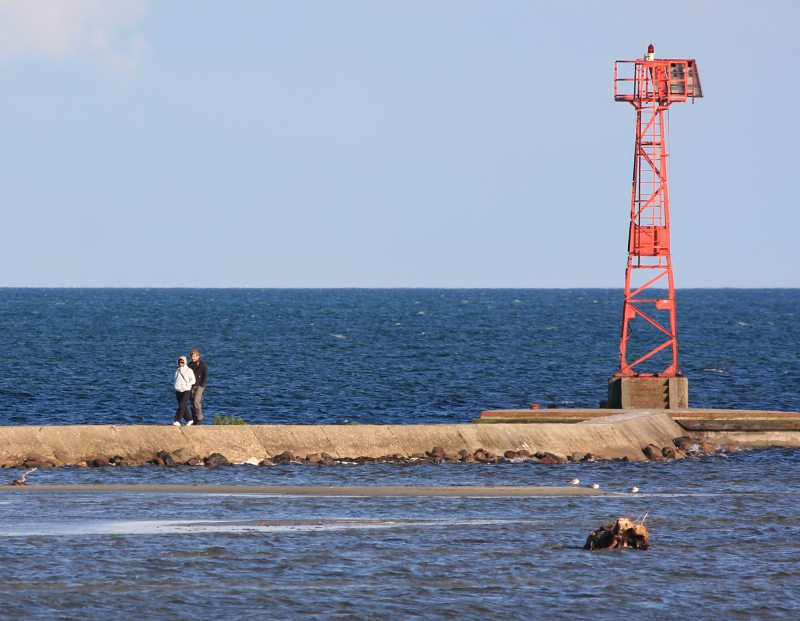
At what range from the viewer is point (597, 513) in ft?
80.9

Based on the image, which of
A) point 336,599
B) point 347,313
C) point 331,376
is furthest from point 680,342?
point 336,599

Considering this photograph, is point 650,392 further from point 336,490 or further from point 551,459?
point 336,490

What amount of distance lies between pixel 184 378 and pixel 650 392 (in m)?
13.2

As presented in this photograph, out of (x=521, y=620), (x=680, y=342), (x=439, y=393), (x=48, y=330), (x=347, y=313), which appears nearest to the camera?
(x=521, y=620)

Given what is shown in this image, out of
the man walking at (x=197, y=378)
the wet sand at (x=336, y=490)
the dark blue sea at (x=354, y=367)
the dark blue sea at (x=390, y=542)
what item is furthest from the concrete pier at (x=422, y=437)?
the dark blue sea at (x=354, y=367)

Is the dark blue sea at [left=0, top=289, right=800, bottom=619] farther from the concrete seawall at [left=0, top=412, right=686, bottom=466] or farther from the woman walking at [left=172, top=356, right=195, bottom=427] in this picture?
the woman walking at [left=172, top=356, right=195, bottom=427]

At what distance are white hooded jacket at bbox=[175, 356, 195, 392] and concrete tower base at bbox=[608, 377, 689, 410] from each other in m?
12.2

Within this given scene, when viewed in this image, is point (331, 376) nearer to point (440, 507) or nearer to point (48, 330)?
point (440, 507)

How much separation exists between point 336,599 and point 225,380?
42.2 metres

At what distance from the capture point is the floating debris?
2116cm

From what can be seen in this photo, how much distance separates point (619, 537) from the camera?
21.2 metres

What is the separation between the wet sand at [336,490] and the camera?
1030 inches

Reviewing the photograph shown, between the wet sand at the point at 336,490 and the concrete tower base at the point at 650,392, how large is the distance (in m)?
10.4

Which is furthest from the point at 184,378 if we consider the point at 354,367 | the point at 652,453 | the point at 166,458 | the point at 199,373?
the point at 354,367
